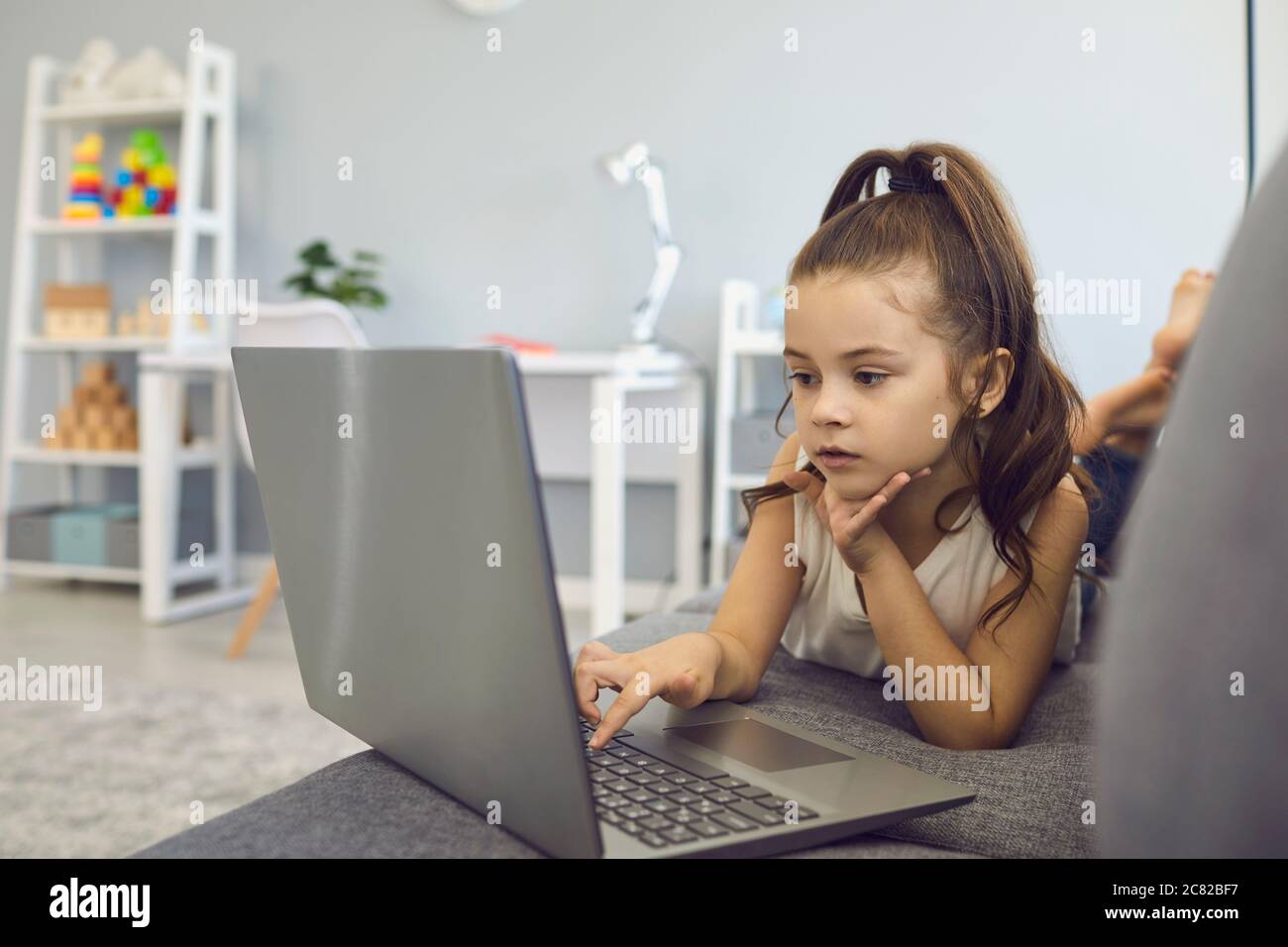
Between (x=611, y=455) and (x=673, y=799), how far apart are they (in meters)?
1.78

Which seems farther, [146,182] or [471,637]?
[146,182]

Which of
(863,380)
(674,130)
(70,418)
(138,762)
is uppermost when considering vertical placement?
(674,130)

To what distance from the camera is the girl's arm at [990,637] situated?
749 millimetres

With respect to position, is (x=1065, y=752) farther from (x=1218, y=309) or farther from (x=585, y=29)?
(x=585, y=29)

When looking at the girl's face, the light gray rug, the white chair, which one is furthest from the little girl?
the white chair

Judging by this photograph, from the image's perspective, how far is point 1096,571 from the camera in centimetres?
128

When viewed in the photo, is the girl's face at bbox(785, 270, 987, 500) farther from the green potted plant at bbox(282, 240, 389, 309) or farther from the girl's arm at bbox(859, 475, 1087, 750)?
the green potted plant at bbox(282, 240, 389, 309)

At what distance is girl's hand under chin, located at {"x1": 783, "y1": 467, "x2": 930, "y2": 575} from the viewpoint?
761 mm

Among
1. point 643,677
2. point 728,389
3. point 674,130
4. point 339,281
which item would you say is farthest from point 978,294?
point 339,281

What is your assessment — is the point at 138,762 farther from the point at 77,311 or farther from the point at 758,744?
the point at 77,311

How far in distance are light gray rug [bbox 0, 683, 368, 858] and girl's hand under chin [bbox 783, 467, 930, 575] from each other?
1.01 meters

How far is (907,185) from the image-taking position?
91cm
